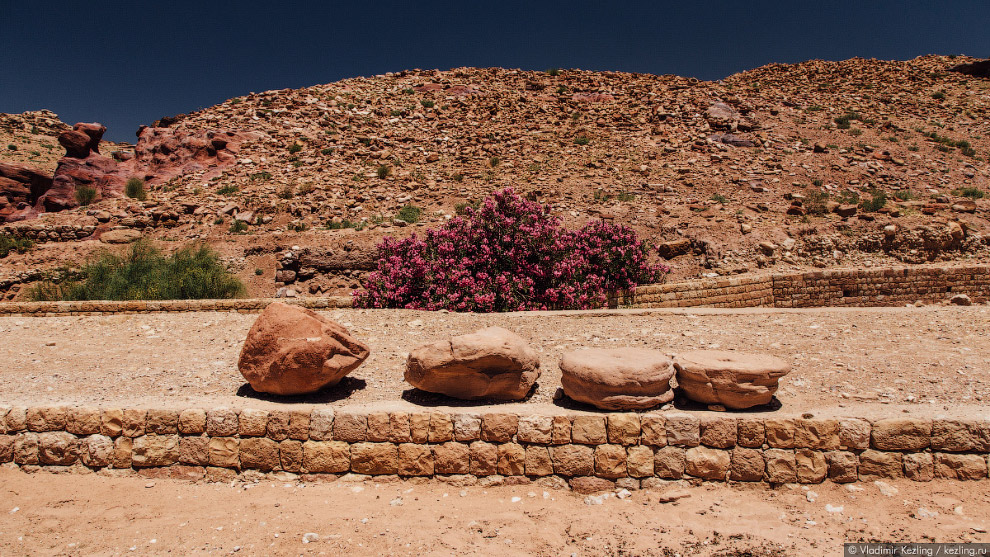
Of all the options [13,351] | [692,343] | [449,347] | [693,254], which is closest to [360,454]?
[449,347]

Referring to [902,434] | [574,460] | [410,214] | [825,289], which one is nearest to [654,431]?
[574,460]

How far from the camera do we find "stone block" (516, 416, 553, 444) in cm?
402

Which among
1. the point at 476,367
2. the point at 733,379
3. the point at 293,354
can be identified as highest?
the point at 293,354

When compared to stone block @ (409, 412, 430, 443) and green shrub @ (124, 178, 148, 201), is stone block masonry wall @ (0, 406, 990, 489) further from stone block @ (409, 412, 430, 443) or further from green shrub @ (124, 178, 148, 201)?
green shrub @ (124, 178, 148, 201)

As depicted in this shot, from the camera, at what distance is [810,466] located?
3.80m

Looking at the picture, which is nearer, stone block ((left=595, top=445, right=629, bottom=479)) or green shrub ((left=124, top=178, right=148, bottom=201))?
stone block ((left=595, top=445, right=629, bottom=479))

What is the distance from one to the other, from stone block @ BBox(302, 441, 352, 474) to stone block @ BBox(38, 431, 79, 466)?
214 cm

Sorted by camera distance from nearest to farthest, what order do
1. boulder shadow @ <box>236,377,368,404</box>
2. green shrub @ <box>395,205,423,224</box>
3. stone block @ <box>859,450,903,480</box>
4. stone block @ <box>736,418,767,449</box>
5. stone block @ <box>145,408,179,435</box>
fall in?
stone block @ <box>859,450,903,480</box> → stone block @ <box>736,418,767,449</box> → stone block @ <box>145,408,179,435</box> → boulder shadow @ <box>236,377,368,404</box> → green shrub @ <box>395,205,423,224</box>

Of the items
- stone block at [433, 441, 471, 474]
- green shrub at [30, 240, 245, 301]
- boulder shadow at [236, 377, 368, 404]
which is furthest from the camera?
green shrub at [30, 240, 245, 301]

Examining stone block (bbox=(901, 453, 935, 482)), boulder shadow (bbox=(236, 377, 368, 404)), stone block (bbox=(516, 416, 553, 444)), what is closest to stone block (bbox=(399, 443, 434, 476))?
stone block (bbox=(516, 416, 553, 444))

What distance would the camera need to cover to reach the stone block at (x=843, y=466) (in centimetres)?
377

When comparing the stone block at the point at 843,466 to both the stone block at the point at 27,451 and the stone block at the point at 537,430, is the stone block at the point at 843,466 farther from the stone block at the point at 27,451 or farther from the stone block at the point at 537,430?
the stone block at the point at 27,451

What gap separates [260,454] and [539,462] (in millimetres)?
2403

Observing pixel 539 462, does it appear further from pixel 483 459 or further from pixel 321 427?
pixel 321 427
